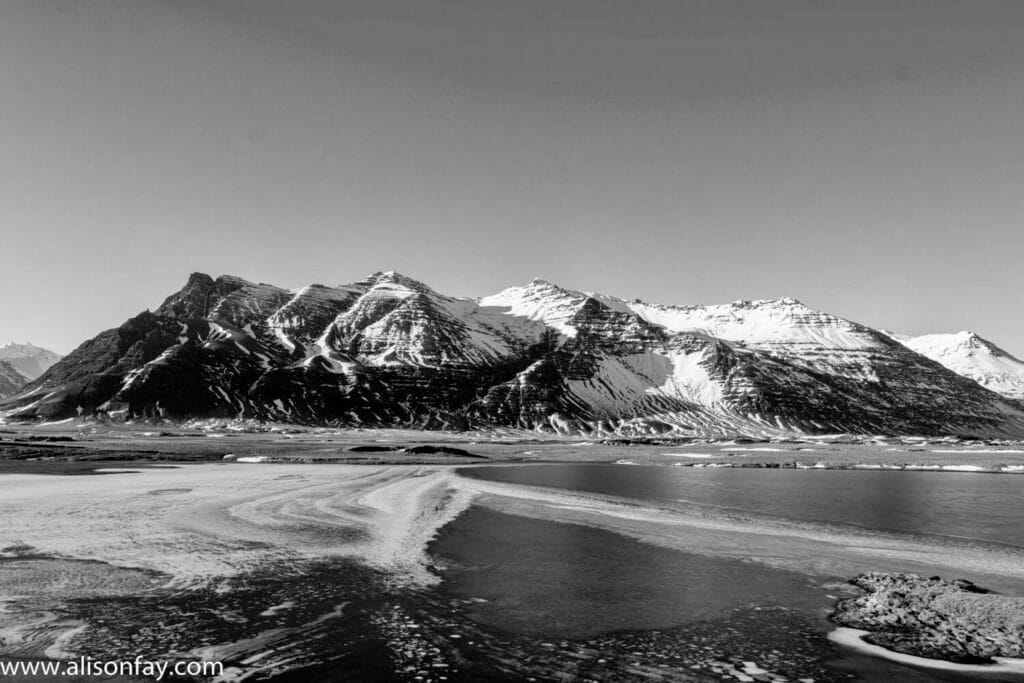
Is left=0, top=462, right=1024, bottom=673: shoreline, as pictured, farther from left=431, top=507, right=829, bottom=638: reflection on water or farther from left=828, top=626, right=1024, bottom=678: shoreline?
left=431, top=507, right=829, bottom=638: reflection on water

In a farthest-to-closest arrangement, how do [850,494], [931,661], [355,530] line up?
1. [850,494]
2. [355,530]
3. [931,661]

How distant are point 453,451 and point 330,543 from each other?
3769 inches

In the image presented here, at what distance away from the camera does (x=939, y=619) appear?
18641 millimetres

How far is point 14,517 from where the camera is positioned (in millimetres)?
34938

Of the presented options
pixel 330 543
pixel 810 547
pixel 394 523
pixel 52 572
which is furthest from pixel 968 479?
pixel 52 572

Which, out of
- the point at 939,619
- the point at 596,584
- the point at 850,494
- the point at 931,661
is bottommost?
the point at 850,494

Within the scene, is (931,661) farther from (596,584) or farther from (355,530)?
(355,530)

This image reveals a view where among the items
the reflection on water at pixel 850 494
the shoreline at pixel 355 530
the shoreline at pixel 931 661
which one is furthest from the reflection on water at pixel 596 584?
the reflection on water at pixel 850 494

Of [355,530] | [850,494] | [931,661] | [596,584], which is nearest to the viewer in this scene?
[931,661]

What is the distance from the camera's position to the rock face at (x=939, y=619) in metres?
16.4

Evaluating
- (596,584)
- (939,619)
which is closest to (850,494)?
(939,619)

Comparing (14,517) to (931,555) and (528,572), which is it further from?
(931,555)

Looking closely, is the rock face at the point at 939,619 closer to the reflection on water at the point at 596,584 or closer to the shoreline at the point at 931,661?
the shoreline at the point at 931,661

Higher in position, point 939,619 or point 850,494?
point 939,619
